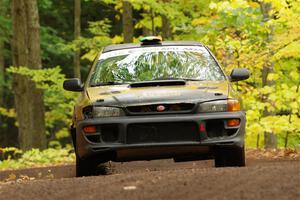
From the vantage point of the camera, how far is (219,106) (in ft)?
25.7

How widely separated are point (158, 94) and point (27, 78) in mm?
13522

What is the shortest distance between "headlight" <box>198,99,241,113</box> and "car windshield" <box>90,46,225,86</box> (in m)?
0.89

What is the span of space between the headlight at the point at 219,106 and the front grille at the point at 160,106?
0.12m

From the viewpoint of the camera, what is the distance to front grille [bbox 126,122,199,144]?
25.6 ft

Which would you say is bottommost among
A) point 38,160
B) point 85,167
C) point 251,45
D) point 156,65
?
point 38,160

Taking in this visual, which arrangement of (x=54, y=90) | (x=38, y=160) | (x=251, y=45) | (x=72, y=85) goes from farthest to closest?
(x=54, y=90) < (x=38, y=160) < (x=251, y=45) < (x=72, y=85)


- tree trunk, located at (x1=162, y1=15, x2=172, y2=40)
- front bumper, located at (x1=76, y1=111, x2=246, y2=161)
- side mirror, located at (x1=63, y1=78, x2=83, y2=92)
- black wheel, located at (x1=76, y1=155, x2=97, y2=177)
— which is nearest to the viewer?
front bumper, located at (x1=76, y1=111, x2=246, y2=161)

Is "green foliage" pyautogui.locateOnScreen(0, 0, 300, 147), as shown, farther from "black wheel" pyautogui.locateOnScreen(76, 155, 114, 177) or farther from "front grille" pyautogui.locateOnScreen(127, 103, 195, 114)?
"black wheel" pyautogui.locateOnScreen(76, 155, 114, 177)

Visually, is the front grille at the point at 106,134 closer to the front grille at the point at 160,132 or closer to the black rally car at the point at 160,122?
the black rally car at the point at 160,122

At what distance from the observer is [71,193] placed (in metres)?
6.20

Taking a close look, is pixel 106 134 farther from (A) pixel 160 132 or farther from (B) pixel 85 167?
(B) pixel 85 167

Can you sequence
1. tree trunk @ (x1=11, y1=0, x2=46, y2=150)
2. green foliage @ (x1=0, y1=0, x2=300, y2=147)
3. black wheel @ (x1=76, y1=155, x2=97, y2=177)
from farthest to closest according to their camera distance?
1. tree trunk @ (x1=11, y1=0, x2=46, y2=150)
2. green foliage @ (x1=0, y1=0, x2=300, y2=147)
3. black wheel @ (x1=76, y1=155, x2=97, y2=177)

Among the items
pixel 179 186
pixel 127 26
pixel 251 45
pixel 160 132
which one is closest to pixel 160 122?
pixel 160 132

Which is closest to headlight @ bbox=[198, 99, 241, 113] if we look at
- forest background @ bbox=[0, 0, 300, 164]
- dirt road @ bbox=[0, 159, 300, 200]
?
dirt road @ bbox=[0, 159, 300, 200]
